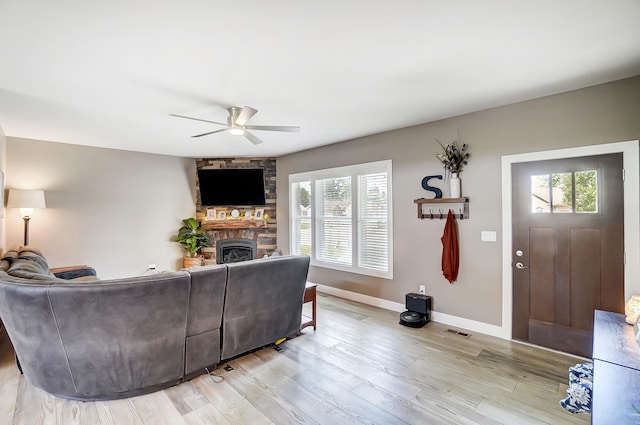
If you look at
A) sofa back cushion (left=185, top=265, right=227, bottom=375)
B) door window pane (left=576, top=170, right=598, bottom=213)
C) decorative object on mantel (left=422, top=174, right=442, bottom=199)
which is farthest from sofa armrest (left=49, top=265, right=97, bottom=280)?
door window pane (left=576, top=170, right=598, bottom=213)

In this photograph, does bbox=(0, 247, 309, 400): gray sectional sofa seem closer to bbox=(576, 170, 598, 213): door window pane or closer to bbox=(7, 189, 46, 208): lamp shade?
bbox=(7, 189, 46, 208): lamp shade

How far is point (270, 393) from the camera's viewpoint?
92.0 inches

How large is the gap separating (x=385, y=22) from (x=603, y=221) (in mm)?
2686

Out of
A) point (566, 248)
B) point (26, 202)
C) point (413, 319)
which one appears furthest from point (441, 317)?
point (26, 202)

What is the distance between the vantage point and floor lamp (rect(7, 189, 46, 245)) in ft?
13.9

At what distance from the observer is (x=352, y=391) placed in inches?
93.0

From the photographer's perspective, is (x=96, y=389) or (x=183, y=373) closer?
(x=96, y=389)

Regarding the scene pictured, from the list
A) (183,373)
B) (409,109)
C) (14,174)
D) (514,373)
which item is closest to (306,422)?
(183,373)

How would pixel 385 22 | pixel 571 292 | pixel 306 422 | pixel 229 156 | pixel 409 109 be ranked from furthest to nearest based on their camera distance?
pixel 229 156, pixel 409 109, pixel 571 292, pixel 306 422, pixel 385 22

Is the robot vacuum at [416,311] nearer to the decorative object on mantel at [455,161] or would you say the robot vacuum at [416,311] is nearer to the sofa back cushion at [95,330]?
the decorative object on mantel at [455,161]

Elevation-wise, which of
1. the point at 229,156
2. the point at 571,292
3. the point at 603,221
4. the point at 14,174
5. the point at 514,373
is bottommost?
the point at 514,373

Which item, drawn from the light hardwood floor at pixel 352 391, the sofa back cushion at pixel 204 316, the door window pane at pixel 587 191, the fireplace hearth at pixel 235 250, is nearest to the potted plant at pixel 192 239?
the fireplace hearth at pixel 235 250

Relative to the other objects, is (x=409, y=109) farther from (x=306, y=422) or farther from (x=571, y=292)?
(x=306, y=422)

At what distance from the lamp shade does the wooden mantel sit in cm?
251
